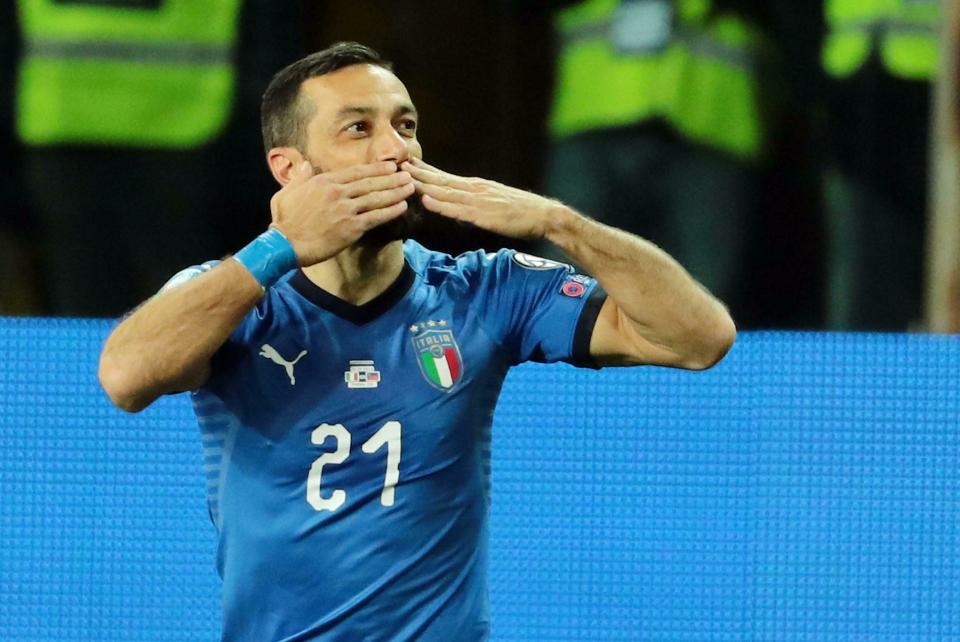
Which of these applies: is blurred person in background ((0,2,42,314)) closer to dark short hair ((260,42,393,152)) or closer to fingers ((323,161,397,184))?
dark short hair ((260,42,393,152))

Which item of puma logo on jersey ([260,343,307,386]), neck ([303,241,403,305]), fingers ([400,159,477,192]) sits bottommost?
puma logo on jersey ([260,343,307,386])

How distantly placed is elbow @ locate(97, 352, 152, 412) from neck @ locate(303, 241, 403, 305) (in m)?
0.30

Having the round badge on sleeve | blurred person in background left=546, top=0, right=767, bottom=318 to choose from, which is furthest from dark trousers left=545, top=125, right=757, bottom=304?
the round badge on sleeve

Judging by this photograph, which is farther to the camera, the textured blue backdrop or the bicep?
the textured blue backdrop

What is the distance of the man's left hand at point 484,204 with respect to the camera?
5.63 ft

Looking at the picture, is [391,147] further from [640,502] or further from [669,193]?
[669,193]

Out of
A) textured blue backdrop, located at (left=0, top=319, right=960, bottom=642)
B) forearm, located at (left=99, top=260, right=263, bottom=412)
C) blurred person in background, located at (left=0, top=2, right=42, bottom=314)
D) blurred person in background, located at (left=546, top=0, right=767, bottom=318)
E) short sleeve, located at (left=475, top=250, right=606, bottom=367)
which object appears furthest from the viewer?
blurred person in background, located at (left=546, top=0, right=767, bottom=318)

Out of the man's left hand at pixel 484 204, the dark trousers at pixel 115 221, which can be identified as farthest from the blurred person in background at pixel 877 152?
the man's left hand at pixel 484 204

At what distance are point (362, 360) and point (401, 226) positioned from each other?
20cm

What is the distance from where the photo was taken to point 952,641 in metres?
2.94

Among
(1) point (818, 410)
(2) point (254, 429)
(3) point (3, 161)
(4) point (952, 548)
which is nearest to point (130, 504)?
(3) point (3, 161)

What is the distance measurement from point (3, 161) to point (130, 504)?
3.90 feet

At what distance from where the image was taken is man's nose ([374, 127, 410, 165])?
177 centimetres

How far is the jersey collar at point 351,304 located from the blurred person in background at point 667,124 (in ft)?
6.31
